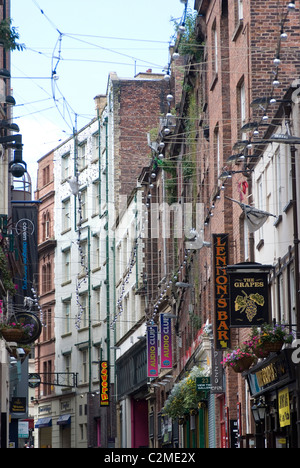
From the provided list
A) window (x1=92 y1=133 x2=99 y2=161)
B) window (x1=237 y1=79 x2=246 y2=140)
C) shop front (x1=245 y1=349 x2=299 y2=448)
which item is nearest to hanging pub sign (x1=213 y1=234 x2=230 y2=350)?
shop front (x1=245 y1=349 x2=299 y2=448)

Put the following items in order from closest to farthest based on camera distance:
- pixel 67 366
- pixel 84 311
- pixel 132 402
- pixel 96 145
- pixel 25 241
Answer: pixel 25 241 < pixel 132 402 < pixel 96 145 < pixel 84 311 < pixel 67 366

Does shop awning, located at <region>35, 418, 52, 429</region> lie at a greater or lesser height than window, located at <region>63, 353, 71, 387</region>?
lesser

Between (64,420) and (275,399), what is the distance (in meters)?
46.7

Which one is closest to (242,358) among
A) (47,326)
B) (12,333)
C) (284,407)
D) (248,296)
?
(248,296)

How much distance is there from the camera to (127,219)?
A: 59.3m

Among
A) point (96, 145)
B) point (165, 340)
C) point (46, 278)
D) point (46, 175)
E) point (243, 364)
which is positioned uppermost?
point (46, 175)

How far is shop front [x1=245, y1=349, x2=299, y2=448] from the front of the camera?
2180cm

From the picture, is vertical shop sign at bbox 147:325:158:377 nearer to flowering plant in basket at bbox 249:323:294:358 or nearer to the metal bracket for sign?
the metal bracket for sign

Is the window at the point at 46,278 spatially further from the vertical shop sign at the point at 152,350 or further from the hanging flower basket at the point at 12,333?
the hanging flower basket at the point at 12,333

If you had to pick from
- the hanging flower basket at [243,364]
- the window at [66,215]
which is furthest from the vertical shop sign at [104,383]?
the hanging flower basket at [243,364]

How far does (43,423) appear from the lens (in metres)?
72.9

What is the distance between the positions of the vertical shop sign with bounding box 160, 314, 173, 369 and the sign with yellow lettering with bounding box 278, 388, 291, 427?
2212 cm

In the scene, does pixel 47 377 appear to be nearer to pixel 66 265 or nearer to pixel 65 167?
pixel 66 265
